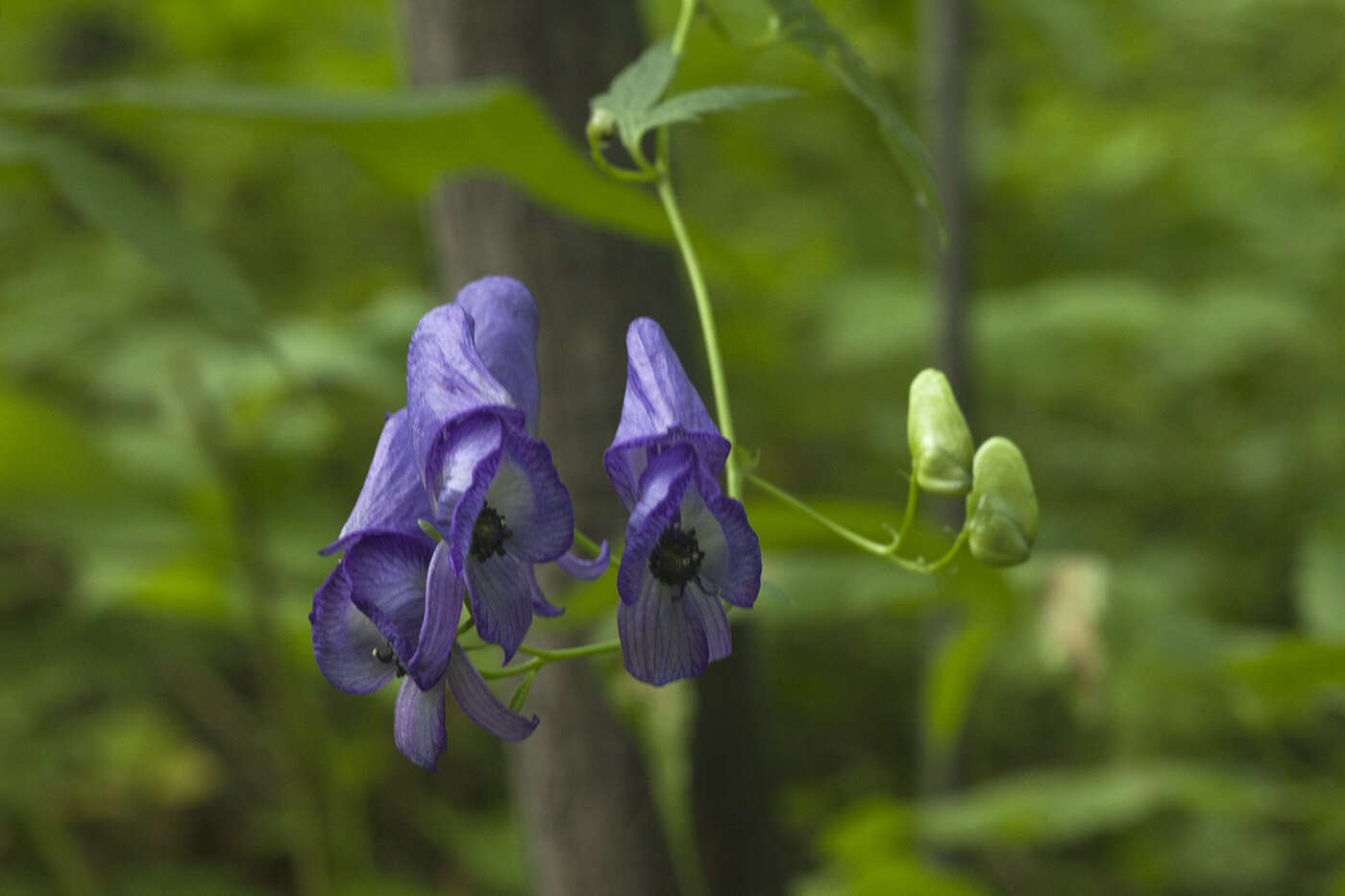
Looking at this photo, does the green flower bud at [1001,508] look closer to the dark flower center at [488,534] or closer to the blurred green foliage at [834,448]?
the dark flower center at [488,534]

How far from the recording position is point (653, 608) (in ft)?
0.94

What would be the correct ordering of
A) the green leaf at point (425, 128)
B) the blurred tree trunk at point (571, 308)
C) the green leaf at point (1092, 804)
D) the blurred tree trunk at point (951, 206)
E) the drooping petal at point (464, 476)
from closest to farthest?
the drooping petal at point (464, 476)
the green leaf at point (425, 128)
the blurred tree trunk at point (571, 308)
the green leaf at point (1092, 804)
the blurred tree trunk at point (951, 206)

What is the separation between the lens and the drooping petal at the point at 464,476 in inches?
10.4

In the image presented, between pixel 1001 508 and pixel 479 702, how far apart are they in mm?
152

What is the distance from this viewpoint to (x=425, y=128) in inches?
23.5

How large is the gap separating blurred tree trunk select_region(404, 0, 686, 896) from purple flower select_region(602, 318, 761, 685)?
0.48m

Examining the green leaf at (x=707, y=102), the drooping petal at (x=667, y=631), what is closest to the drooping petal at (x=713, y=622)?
the drooping petal at (x=667, y=631)

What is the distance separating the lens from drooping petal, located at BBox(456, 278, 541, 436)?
361 mm

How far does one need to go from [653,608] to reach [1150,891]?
1.65 m

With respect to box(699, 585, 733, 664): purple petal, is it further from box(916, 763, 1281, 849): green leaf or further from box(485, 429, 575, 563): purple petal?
box(916, 763, 1281, 849): green leaf

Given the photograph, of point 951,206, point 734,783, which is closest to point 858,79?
point 734,783

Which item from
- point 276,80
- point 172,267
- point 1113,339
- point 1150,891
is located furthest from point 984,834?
point 276,80

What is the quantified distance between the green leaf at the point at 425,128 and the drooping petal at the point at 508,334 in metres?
0.21

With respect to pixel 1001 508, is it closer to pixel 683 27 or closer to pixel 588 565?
pixel 588 565
